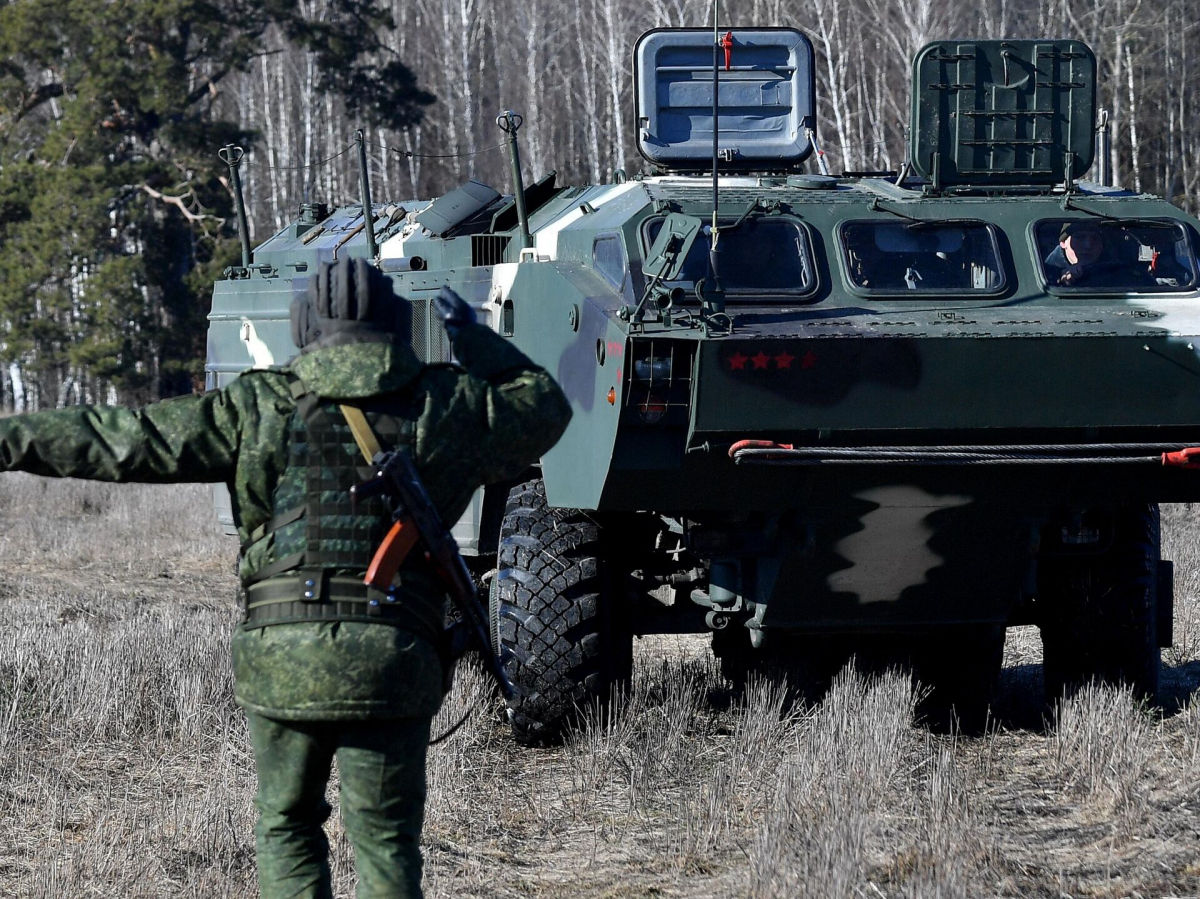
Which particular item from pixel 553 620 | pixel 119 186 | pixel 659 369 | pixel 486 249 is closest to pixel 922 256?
pixel 659 369

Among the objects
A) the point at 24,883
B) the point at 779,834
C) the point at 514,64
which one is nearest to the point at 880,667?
the point at 779,834

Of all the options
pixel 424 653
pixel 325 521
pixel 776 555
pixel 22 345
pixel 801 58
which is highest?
pixel 801 58

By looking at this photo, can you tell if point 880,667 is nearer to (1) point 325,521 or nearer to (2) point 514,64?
(1) point 325,521

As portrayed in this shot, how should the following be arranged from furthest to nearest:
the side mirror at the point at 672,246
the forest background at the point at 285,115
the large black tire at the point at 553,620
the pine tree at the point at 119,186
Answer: the forest background at the point at 285,115, the pine tree at the point at 119,186, the large black tire at the point at 553,620, the side mirror at the point at 672,246

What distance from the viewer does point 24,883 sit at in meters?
4.80

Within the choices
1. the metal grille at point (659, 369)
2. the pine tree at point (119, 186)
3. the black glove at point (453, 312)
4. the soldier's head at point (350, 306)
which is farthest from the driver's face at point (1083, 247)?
the pine tree at point (119, 186)

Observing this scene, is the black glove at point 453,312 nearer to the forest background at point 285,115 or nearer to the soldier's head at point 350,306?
the soldier's head at point 350,306

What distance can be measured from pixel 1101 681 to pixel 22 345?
1783cm

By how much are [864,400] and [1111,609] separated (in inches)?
65.6

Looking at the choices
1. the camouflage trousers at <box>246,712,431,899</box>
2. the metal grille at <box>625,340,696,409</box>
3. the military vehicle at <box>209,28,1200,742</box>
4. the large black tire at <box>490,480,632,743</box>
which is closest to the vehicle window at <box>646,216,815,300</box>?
the military vehicle at <box>209,28,1200,742</box>

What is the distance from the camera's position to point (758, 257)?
6363mm

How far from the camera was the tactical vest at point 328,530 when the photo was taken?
3574mm

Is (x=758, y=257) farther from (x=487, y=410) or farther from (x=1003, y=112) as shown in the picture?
(x=487, y=410)

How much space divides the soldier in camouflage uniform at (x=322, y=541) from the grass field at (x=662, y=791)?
44.8 inches
